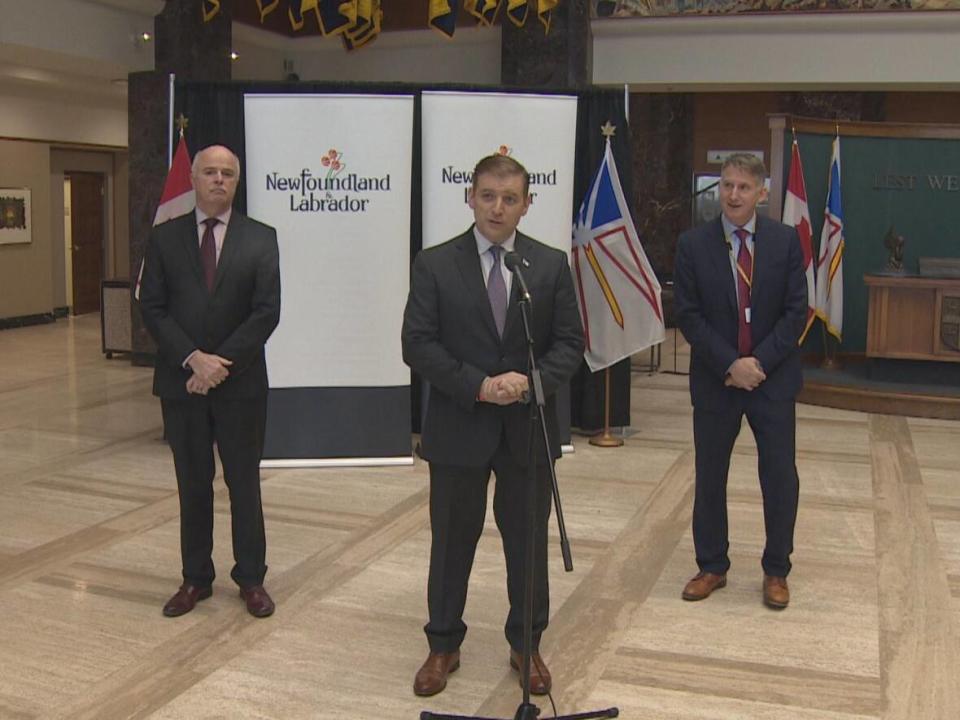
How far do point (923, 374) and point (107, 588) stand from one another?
7.32 m

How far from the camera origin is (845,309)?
1085 centimetres

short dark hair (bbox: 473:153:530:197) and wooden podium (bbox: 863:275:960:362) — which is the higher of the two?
short dark hair (bbox: 473:153:530:197)

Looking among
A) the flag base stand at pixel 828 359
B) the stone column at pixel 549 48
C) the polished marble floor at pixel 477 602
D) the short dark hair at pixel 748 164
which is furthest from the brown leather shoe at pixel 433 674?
the stone column at pixel 549 48

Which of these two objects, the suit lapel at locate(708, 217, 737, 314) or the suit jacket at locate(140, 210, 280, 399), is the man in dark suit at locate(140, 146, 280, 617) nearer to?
the suit jacket at locate(140, 210, 280, 399)

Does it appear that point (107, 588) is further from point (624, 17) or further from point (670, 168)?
point (670, 168)

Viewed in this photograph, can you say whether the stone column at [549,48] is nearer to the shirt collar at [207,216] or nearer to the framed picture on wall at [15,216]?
the shirt collar at [207,216]

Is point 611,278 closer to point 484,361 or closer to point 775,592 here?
point 775,592

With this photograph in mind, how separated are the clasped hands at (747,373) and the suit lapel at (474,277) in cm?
127

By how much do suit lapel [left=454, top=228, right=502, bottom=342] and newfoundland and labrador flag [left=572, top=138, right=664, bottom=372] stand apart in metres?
3.91

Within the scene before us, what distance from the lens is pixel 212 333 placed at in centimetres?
411

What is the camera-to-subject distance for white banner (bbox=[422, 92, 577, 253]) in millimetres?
6844

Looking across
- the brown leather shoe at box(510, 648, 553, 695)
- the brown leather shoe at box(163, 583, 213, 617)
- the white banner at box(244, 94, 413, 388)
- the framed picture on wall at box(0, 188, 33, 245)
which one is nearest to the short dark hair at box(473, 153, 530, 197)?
the brown leather shoe at box(510, 648, 553, 695)

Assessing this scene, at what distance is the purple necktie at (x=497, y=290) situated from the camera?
3.38 metres

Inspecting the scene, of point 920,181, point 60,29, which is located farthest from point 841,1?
point 60,29
